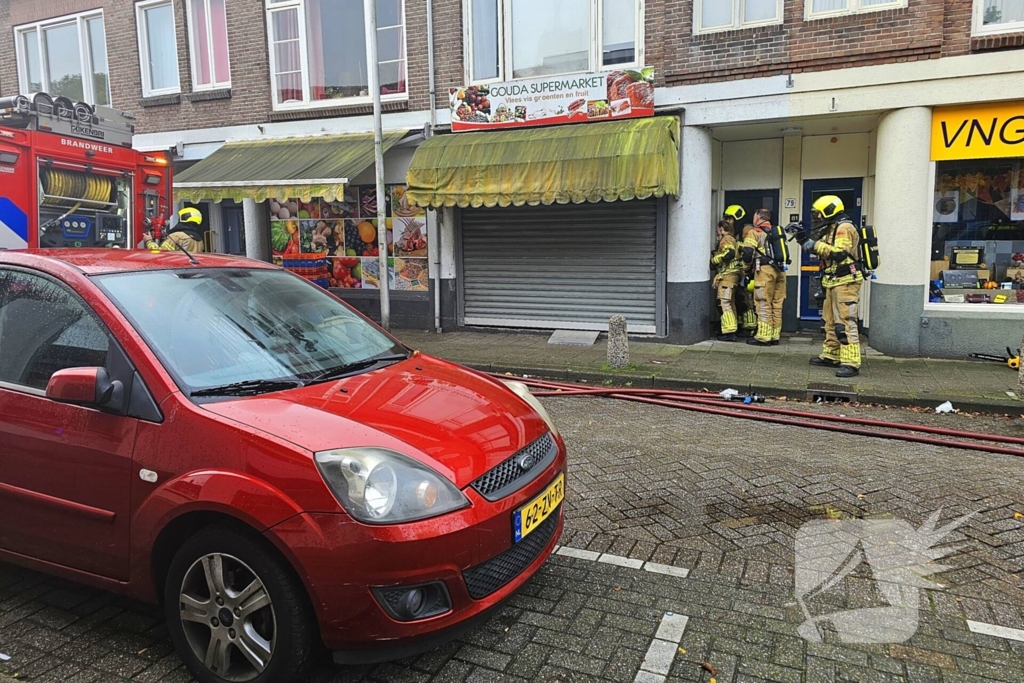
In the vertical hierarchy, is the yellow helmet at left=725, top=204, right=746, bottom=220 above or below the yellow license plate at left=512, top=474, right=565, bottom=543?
above

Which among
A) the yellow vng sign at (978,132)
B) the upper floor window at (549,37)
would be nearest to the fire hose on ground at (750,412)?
the yellow vng sign at (978,132)

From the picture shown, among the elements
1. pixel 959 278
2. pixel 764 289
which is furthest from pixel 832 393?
pixel 959 278

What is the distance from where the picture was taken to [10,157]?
28.0 ft

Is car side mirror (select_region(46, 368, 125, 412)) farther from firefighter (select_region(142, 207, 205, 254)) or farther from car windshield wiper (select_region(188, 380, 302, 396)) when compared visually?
firefighter (select_region(142, 207, 205, 254))

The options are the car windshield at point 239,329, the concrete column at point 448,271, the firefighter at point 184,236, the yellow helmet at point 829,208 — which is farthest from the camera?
the concrete column at point 448,271

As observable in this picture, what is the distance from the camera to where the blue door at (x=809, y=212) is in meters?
11.6

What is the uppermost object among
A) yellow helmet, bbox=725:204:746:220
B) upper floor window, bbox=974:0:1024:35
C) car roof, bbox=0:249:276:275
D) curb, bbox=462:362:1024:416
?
upper floor window, bbox=974:0:1024:35

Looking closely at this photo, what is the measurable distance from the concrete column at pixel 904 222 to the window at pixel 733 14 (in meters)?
Answer: 2.25

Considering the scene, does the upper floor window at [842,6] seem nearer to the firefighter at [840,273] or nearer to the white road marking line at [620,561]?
the firefighter at [840,273]

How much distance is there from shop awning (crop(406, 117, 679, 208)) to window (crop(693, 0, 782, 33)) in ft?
4.95

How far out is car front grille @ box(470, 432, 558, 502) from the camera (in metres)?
2.81

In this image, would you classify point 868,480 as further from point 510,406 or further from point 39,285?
point 39,285

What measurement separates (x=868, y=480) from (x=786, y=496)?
0.77 metres

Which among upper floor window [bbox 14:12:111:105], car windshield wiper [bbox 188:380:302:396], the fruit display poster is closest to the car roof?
car windshield wiper [bbox 188:380:302:396]
